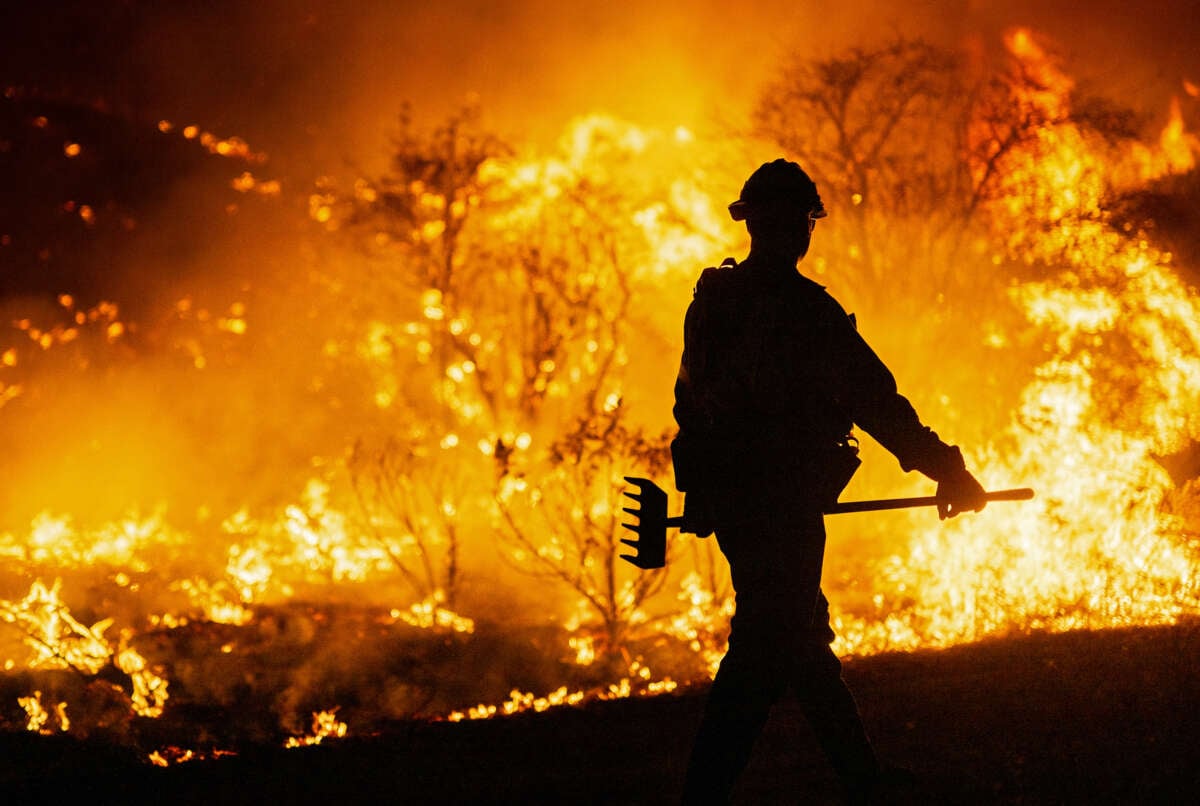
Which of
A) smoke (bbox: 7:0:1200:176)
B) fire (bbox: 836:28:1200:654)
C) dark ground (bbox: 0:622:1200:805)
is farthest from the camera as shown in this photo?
smoke (bbox: 7:0:1200:176)

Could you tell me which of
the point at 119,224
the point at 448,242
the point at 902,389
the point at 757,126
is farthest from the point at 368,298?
the point at 902,389

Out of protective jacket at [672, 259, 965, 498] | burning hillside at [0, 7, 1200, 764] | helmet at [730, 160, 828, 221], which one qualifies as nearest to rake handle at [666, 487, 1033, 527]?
protective jacket at [672, 259, 965, 498]

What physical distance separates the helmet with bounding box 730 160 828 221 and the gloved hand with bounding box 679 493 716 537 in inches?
29.2

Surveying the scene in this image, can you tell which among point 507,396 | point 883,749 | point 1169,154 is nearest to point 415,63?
point 507,396

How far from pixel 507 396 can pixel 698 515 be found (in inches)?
374

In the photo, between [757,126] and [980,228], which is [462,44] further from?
[980,228]

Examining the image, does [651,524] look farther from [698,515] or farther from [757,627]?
[757,627]

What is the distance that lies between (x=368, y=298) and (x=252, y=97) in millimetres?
2807

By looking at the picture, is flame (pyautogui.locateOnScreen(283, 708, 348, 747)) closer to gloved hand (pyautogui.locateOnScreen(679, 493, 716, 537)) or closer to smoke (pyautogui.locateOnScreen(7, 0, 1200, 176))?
gloved hand (pyautogui.locateOnScreen(679, 493, 716, 537))

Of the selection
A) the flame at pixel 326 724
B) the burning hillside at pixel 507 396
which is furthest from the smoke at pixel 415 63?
the flame at pixel 326 724

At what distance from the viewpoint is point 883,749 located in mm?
4160

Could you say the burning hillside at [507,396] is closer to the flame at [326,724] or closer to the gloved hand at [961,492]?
the flame at [326,724]

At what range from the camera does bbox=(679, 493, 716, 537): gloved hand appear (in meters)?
3.29

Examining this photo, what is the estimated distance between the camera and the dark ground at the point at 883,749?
3.79 metres
